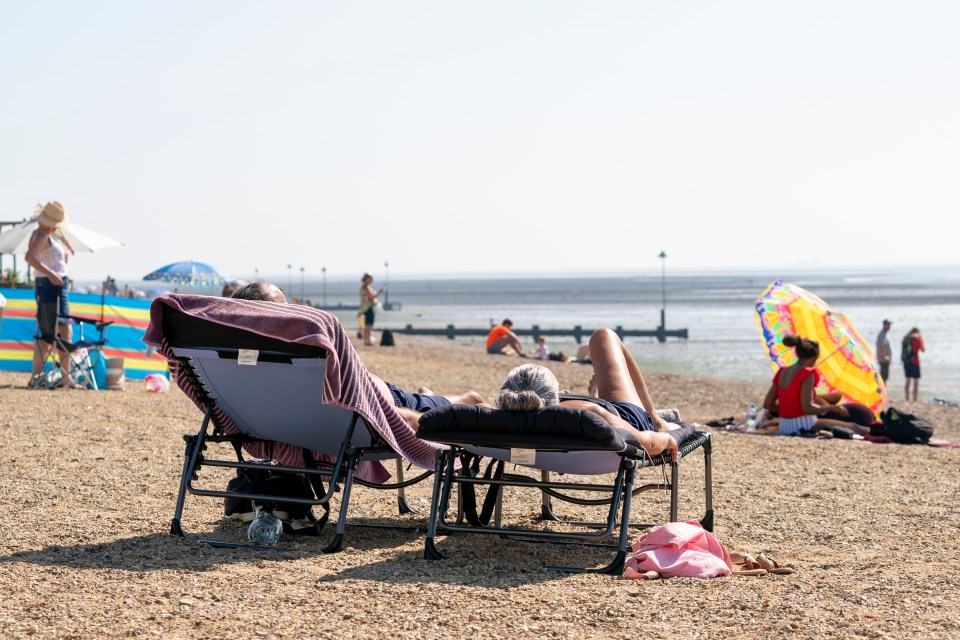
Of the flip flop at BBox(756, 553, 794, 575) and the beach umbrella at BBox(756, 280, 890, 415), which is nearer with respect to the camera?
the flip flop at BBox(756, 553, 794, 575)

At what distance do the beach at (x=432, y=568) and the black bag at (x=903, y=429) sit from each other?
2.54m

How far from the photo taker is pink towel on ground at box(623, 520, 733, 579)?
4277 mm

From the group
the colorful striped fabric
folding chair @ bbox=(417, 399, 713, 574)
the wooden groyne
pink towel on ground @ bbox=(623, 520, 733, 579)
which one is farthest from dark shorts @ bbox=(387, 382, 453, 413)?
the wooden groyne

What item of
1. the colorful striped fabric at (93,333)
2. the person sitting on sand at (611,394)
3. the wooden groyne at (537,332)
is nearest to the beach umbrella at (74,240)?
the colorful striped fabric at (93,333)

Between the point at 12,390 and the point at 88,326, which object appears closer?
the point at 12,390

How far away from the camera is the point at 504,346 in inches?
999

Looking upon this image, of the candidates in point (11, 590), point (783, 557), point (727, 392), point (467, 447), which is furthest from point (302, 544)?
point (727, 392)

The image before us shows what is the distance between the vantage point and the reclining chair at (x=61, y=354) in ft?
A: 35.0

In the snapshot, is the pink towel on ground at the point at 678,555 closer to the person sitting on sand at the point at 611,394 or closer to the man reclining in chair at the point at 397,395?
the person sitting on sand at the point at 611,394

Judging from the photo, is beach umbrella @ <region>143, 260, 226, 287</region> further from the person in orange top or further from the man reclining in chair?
the man reclining in chair

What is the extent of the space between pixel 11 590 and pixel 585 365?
20035mm

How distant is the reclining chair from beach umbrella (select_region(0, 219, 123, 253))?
1.88m

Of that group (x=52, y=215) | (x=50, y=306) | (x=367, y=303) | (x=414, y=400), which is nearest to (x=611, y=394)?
(x=414, y=400)

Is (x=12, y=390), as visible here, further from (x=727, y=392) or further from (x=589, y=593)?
(x=727, y=392)
